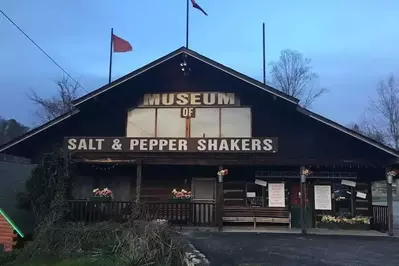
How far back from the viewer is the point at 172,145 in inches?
680

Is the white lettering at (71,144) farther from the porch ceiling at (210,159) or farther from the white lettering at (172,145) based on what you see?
the white lettering at (172,145)

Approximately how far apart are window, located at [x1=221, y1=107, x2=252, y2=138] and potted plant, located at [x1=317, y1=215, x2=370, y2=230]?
199 inches

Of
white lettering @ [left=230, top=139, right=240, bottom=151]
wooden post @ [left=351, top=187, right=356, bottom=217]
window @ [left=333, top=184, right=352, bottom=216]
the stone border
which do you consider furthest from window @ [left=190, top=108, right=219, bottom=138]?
the stone border

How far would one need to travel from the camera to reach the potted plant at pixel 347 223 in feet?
59.3

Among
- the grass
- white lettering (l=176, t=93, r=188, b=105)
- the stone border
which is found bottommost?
the grass

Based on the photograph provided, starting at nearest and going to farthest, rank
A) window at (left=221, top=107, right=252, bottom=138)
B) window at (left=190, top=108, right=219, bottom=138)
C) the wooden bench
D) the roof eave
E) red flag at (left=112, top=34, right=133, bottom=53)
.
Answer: the roof eave < the wooden bench < window at (left=221, top=107, right=252, bottom=138) < window at (left=190, top=108, right=219, bottom=138) < red flag at (left=112, top=34, right=133, bottom=53)

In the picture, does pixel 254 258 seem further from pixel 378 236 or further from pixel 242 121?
pixel 242 121

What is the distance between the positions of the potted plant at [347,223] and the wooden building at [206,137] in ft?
1.57

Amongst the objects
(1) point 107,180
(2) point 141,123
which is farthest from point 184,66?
(1) point 107,180

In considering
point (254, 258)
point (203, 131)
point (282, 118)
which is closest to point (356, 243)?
point (254, 258)

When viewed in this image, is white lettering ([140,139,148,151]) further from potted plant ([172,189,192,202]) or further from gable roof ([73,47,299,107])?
gable roof ([73,47,299,107])

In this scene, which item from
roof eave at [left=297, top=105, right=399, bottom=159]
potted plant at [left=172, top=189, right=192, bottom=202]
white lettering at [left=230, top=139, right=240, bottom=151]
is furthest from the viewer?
potted plant at [left=172, top=189, right=192, bottom=202]

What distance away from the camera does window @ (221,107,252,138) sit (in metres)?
→ 18.5

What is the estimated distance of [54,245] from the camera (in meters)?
11.4
